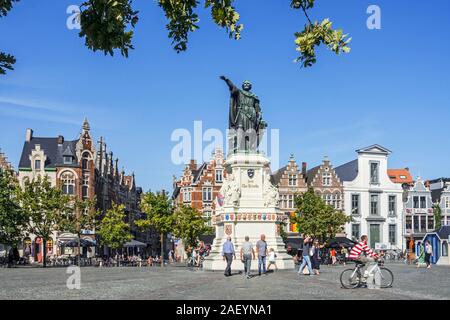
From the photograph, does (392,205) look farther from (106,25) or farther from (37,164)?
(106,25)

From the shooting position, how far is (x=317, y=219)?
57.3 meters

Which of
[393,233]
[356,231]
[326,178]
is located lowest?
[393,233]

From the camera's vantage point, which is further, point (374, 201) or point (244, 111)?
point (374, 201)

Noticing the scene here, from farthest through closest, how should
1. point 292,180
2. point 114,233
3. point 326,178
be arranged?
point 326,178 < point 292,180 < point 114,233

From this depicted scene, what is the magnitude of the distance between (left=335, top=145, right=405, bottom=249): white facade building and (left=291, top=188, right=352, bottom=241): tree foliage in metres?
10.6

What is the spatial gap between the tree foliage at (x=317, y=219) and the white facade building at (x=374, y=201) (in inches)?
419

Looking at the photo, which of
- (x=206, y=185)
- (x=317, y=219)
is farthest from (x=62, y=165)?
(x=317, y=219)

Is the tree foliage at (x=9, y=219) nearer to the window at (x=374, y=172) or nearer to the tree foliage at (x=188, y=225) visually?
the tree foliage at (x=188, y=225)

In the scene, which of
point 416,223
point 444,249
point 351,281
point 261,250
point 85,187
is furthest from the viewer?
point 416,223

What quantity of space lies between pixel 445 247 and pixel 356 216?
24.3 m

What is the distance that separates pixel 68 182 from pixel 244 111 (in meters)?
41.4

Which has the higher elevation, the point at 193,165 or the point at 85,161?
the point at 193,165

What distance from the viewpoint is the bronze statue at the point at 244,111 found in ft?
105
